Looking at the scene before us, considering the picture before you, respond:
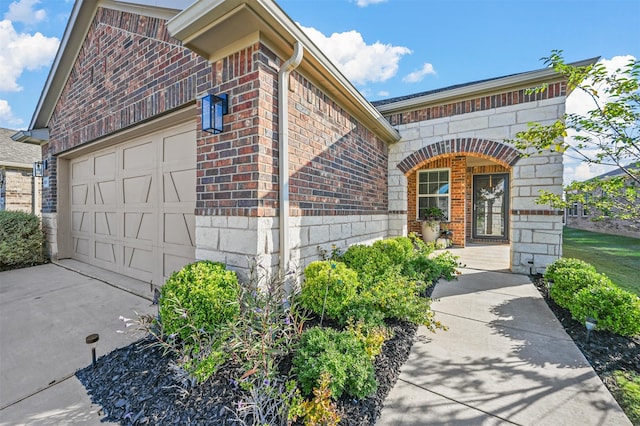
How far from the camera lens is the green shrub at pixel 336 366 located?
67.3 inches

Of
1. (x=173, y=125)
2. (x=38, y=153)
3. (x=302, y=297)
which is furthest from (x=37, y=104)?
(x=302, y=297)

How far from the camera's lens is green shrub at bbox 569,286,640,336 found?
8.36 ft

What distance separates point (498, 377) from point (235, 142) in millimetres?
3183

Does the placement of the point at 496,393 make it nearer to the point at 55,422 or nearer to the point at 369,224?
the point at 55,422

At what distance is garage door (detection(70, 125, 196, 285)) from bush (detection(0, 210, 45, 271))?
1.01m

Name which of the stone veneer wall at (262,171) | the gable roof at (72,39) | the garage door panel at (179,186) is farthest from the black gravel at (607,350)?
the gable roof at (72,39)

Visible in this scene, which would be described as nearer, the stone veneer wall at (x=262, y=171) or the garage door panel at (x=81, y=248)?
the stone veneer wall at (x=262, y=171)

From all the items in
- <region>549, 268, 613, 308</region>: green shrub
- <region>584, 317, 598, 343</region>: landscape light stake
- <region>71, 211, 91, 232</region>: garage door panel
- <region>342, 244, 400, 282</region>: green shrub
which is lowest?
<region>584, 317, 598, 343</region>: landscape light stake

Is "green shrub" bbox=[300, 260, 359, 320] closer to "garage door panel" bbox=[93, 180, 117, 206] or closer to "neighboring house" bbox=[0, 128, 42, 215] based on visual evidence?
"garage door panel" bbox=[93, 180, 117, 206]

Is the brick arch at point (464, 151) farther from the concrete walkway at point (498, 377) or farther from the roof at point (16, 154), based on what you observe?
the roof at point (16, 154)

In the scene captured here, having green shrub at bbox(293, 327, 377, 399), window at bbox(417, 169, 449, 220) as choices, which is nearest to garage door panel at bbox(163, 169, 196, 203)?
green shrub at bbox(293, 327, 377, 399)

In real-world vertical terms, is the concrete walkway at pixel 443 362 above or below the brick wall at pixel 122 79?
below

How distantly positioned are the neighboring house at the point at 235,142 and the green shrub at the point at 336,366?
1056 mm

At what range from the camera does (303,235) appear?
10.8ft
